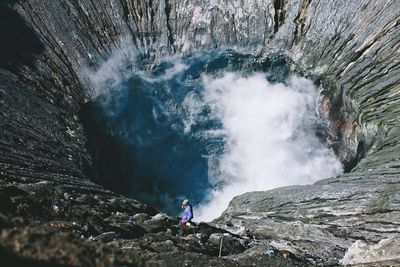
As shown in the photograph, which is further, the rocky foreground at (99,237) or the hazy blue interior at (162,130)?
the hazy blue interior at (162,130)

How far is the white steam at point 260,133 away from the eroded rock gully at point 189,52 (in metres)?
3.98

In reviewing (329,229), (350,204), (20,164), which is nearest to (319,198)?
(350,204)

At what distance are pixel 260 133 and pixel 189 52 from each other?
14636 millimetres

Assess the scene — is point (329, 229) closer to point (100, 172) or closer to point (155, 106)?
point (100, 172)

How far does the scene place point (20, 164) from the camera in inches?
1347

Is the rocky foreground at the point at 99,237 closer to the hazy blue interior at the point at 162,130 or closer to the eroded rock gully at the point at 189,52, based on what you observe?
the eroded rock gully at the point at 189,52

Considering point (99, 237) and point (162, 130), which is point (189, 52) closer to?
point (162, 130)

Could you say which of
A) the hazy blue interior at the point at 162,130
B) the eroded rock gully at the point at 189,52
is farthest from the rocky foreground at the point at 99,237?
the hazy blue interior at the point at 162,130

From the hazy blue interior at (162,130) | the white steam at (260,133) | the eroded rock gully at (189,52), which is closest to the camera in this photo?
the eroded rock gully at (189,52)

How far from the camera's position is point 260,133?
71.2m

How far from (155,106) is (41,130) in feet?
84.5

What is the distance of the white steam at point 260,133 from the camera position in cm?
6594

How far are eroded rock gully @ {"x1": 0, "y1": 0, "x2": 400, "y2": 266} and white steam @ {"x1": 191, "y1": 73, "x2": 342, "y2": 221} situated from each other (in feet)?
13.1

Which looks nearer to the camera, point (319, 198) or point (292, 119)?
point (319, 198)
